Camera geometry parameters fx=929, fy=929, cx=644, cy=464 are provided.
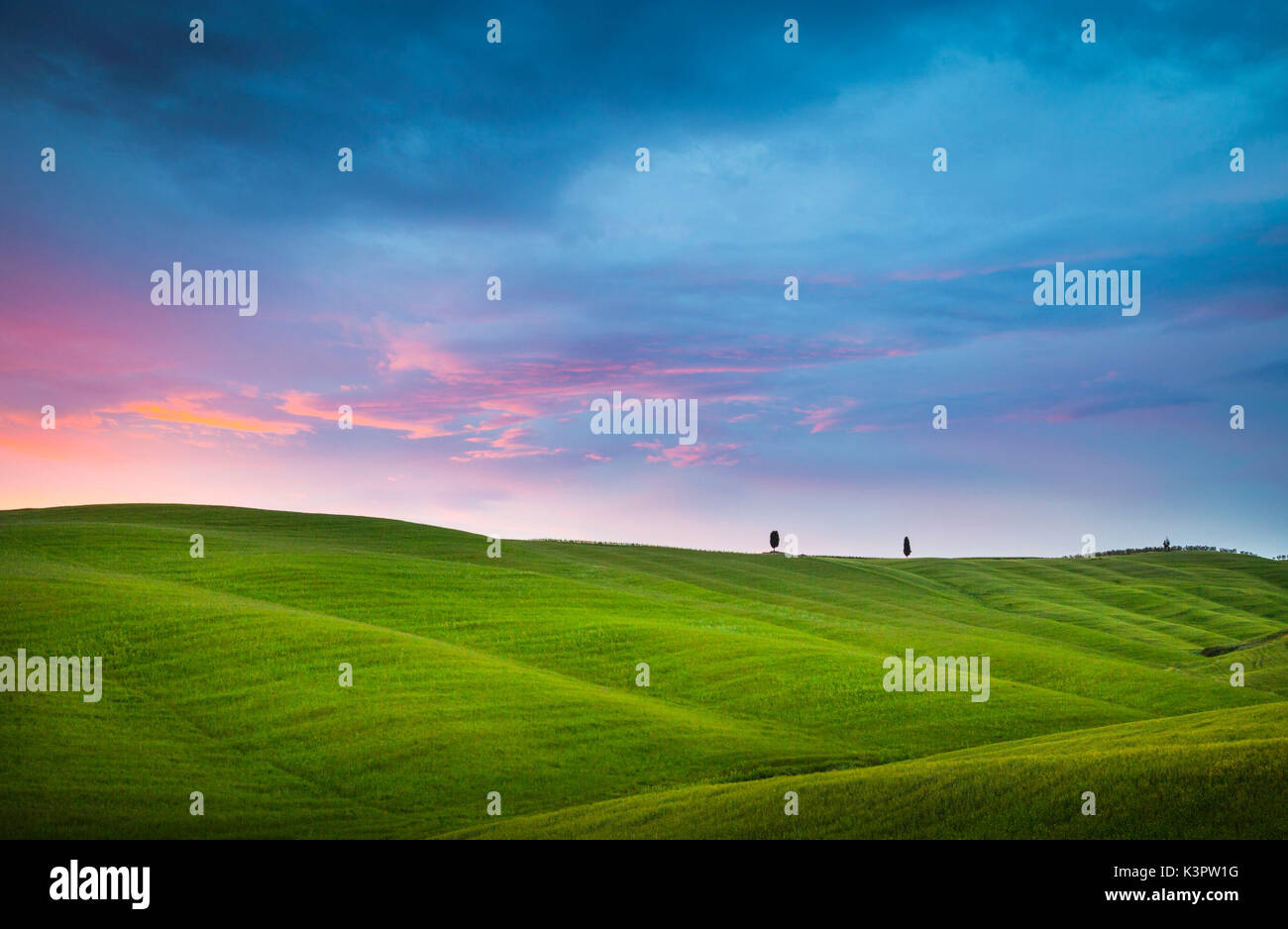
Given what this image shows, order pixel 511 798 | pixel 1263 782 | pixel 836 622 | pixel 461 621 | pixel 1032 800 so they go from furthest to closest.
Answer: pixel 836 622 < pixel 461 621 < pixel 511 798 < pixel 1032 800 < pixel 1263 782

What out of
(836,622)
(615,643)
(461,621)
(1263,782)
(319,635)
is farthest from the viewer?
(836,622)

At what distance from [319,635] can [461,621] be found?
912cm

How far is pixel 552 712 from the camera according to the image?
107ft

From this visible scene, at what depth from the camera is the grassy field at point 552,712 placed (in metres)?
19.0

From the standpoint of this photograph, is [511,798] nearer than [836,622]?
Yes

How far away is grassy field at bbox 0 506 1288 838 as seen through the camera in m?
19.0

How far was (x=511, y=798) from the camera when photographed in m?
25.6

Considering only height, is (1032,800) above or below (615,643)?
below

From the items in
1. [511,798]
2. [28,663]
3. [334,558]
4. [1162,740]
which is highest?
[334,558]

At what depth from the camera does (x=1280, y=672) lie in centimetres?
4809

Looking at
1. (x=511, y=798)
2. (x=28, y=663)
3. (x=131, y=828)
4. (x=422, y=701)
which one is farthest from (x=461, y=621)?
(x=131, y=828)

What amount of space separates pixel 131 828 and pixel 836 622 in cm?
4330
